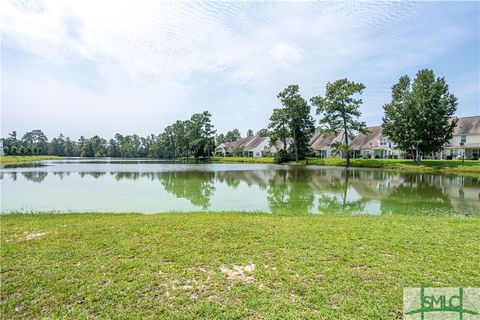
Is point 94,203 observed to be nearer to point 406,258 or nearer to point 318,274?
point 318,274

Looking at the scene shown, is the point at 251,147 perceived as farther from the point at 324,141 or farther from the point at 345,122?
the point at 345,122

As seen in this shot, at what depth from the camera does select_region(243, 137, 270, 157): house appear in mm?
75125

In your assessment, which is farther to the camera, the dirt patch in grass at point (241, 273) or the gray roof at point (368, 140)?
the gray roof at point (368, 140)

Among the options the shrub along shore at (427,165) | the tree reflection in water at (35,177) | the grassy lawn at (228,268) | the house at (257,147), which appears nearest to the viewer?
the grassy lawn at (228,268)

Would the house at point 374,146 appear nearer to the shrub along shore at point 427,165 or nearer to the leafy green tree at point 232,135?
the shrub along shore at point 427,165

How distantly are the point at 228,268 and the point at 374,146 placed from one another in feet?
179

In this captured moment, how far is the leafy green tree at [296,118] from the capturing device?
5266cm

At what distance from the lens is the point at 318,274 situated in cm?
469

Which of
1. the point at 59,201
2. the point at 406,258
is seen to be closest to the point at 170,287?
the point at 406,258

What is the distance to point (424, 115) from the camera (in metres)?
36.5

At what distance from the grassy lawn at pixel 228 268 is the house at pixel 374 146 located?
158 feet

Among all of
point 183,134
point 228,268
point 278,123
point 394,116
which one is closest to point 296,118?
point 278,123

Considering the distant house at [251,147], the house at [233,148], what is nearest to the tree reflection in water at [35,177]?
the distant house at [251,147]

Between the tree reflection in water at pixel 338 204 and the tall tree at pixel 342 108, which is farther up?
the tall tree at pixel 342 108
